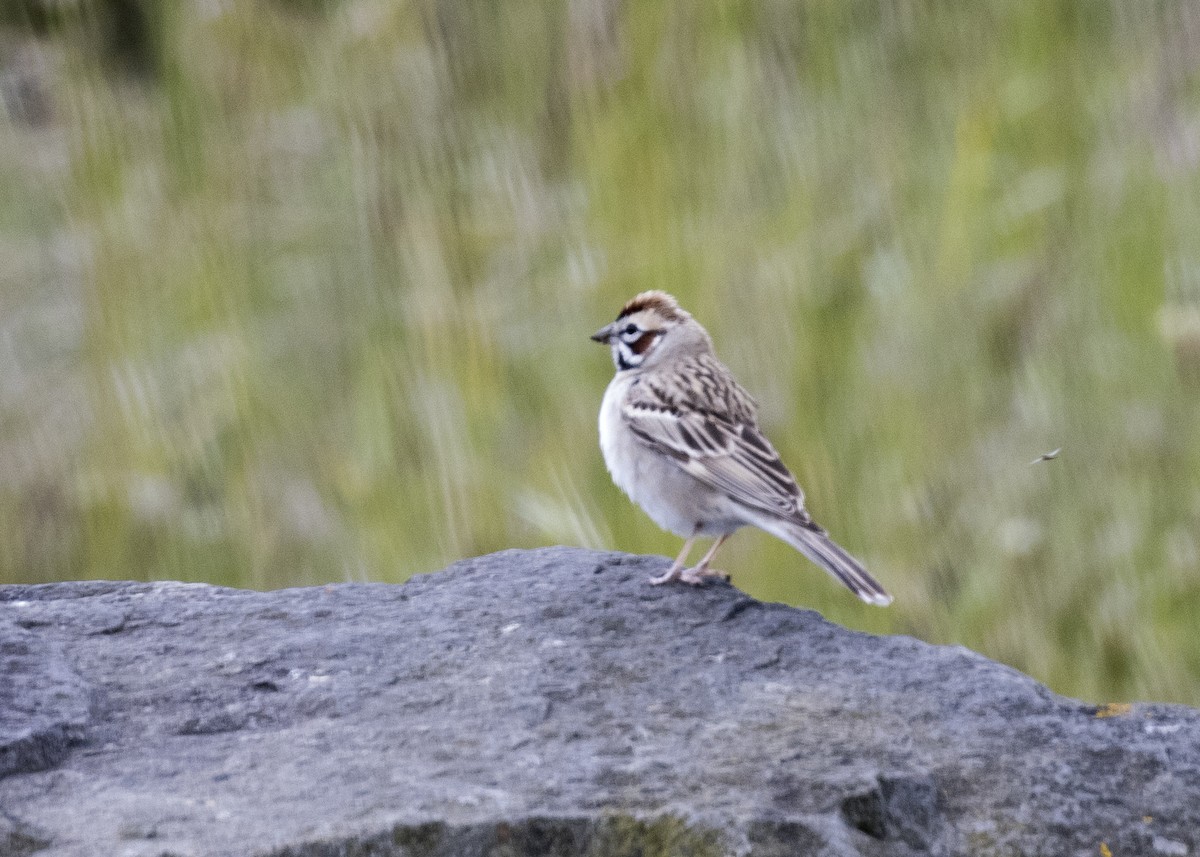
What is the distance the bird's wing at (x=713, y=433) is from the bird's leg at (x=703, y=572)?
157 millimetres

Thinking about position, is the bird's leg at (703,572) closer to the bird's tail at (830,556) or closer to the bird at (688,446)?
the bird at (688,446)

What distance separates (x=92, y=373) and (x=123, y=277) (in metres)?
0.24

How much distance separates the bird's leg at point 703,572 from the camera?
3668mm

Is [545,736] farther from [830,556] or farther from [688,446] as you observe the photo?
[688,446]

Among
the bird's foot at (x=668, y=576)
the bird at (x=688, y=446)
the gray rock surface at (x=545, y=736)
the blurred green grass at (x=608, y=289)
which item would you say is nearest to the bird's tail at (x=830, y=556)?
the bird at (x=688, y=446)

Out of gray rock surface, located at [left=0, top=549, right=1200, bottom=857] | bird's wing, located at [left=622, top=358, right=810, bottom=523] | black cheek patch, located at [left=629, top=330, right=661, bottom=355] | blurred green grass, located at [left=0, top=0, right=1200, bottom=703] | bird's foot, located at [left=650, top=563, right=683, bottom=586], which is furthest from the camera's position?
black cheek patch, located at [left=629, top=330, right=661, bottom=355]

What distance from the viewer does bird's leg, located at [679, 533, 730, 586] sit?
3.67 meters

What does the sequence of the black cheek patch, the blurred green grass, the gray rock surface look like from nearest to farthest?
1. the gray rock surface
2. the blurred green grass
3. the black cheek patch

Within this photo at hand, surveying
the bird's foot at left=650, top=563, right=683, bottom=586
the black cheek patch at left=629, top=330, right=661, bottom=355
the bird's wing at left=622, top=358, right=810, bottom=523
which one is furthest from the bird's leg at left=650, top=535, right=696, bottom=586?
the black cheek patch at left=629, top=330, right=661, bottom=355

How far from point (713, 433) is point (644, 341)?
35 cm

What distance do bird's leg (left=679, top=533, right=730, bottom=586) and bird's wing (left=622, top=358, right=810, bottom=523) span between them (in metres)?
0.16

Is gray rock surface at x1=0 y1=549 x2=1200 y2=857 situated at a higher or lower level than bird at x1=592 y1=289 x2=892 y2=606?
lower

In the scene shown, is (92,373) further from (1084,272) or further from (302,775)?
(1084,272)

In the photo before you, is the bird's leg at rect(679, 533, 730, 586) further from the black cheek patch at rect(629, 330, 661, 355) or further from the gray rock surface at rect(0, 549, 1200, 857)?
the black cheek patch at rect(629, 330, 661, 355)
